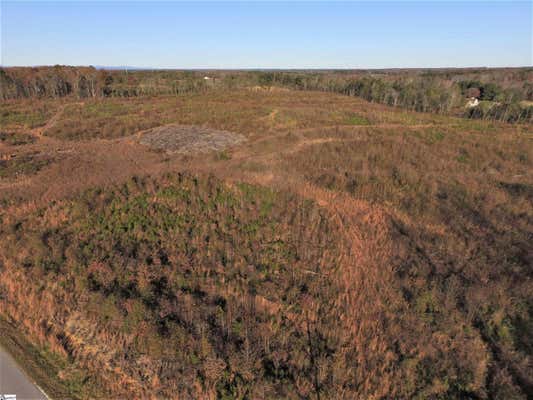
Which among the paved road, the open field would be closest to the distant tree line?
the open field

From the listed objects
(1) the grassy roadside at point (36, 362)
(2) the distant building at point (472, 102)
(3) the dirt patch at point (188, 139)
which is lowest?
(1) the grassy roadside at point (36, 362)

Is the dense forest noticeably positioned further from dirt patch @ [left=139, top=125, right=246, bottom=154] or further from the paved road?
the paved road

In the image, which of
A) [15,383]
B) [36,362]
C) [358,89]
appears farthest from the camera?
[358,89]

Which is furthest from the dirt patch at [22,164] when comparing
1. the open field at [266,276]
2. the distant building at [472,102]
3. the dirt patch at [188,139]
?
the distant building at [472,102]

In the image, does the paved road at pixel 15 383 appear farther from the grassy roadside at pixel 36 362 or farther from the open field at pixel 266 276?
the open field at pixel 266 276

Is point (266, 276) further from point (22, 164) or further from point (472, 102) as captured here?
point (472, 102)

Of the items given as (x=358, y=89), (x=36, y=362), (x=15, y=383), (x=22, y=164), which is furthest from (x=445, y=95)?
(x=15, y=383)

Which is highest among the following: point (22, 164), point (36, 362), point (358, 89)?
point (358, 89)

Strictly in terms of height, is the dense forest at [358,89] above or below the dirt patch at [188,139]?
above
